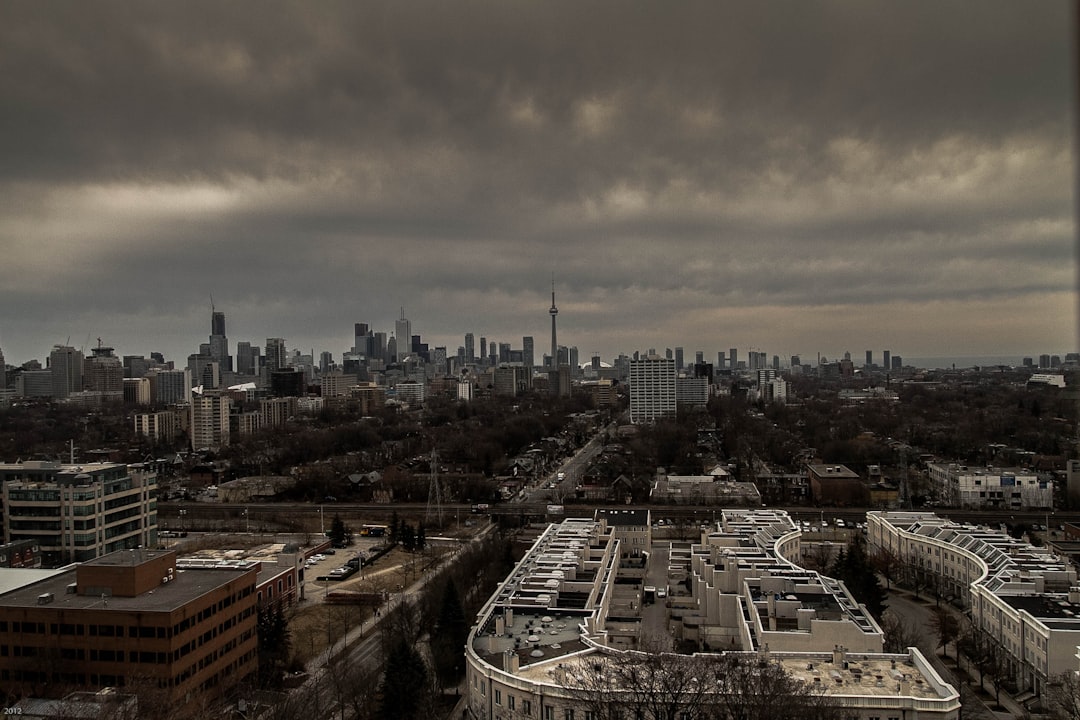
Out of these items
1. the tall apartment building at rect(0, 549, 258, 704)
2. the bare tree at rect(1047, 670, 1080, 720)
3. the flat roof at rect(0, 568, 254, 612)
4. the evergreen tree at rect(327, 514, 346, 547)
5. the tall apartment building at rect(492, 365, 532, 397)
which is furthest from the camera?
the tall apartment building at rect(492, 365, 532, 397)

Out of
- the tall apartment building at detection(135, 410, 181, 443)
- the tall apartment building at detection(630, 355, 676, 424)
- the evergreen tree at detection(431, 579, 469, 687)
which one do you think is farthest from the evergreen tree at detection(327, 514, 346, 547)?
the tall apartment building at detection(630, 355, 676, 424)

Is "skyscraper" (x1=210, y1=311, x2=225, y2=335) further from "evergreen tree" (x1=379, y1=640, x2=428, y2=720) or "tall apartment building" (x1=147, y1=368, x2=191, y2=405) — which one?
"evergreen tree" (x1=379, y1=640, x2=428, y2=720)

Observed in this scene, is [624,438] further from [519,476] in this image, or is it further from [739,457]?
[519,476]

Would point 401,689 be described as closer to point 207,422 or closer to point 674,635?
point 674,635

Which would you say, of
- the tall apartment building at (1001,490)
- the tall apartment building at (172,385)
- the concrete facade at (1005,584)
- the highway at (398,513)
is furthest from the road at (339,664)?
the tall apartment building at (172,385)

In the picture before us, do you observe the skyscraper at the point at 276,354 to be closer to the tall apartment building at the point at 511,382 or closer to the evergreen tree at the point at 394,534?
the tall apartment building at the point at 511,382

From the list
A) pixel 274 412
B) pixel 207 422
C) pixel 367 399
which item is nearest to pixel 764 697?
pixel 207 422

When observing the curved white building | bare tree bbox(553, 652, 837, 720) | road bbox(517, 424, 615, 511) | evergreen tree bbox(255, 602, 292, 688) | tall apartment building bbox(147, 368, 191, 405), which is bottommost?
road bbox(517, 424, 615, 511)
